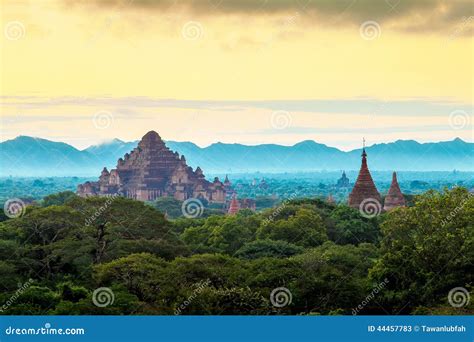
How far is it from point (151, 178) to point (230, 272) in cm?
9517

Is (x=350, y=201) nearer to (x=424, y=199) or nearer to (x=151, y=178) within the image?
(x=424, y=199)

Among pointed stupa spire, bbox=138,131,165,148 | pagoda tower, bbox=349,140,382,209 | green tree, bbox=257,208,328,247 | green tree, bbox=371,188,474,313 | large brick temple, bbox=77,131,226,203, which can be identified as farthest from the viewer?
large brick temple, bbox=77,131,226,203

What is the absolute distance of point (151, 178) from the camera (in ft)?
405

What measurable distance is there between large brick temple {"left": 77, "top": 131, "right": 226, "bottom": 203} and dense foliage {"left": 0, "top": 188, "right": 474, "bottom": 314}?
280ft

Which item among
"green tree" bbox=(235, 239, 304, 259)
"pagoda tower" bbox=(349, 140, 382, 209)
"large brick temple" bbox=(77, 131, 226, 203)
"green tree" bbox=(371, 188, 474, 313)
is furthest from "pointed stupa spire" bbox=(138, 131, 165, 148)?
"green tree" bbox=(371, 188, 474, 313)

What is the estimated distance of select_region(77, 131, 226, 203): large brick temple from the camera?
12231cm

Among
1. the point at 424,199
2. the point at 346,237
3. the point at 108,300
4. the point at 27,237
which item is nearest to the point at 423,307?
the point at 424,199

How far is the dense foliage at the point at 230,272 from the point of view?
2630 centimetres

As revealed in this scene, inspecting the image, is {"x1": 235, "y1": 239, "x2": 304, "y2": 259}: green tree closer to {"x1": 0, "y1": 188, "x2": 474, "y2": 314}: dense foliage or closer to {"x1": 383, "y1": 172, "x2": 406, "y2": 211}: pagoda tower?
{"x1": 0, "y1": 188, "x2": 474, "y2": 314}: dense foliage

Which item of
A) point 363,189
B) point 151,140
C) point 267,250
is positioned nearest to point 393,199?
point 363,189

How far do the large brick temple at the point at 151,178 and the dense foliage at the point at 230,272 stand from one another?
8519cm

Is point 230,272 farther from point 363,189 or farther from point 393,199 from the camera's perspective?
point 393,199

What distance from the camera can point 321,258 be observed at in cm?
3139

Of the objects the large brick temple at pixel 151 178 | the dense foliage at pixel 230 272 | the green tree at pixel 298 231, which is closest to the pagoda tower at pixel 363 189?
the green tree at pixel 298 231
